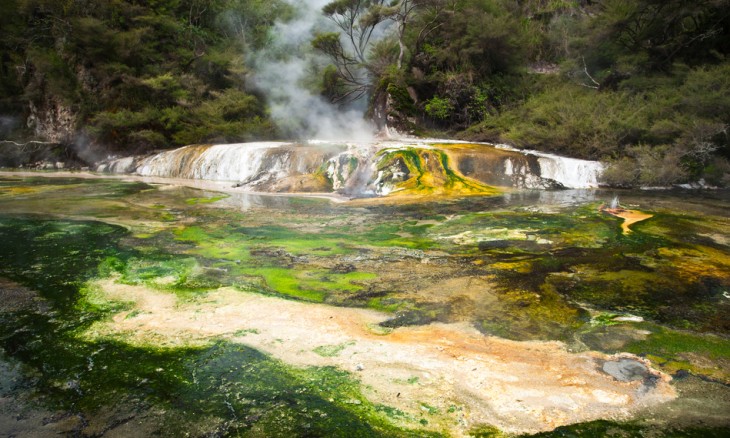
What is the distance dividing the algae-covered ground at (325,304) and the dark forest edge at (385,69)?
674cm

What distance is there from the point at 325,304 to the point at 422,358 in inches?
43.5

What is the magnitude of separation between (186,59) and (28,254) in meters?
15.0

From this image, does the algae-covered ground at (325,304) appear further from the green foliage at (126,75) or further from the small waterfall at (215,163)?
the green foliage at (126,75)

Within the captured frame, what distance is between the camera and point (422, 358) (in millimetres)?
2611

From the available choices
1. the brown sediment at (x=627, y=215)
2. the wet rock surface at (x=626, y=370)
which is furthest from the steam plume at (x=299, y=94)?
the wet rock surface at (x=626, y=370)

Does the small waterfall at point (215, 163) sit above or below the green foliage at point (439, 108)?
below

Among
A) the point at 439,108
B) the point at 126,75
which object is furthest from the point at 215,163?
the point at 439,108

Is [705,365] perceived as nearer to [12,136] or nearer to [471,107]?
[471,107]

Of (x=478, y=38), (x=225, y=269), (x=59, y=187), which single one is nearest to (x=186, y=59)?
(x=59, y=187)

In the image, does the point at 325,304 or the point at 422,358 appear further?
the point at 325,304

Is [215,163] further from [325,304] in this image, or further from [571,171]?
[325,304]

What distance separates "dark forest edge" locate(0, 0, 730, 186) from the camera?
1165cm

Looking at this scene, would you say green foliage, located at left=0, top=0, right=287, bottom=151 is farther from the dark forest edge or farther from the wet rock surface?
the wet rock surface

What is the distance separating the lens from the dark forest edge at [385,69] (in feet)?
38.2
